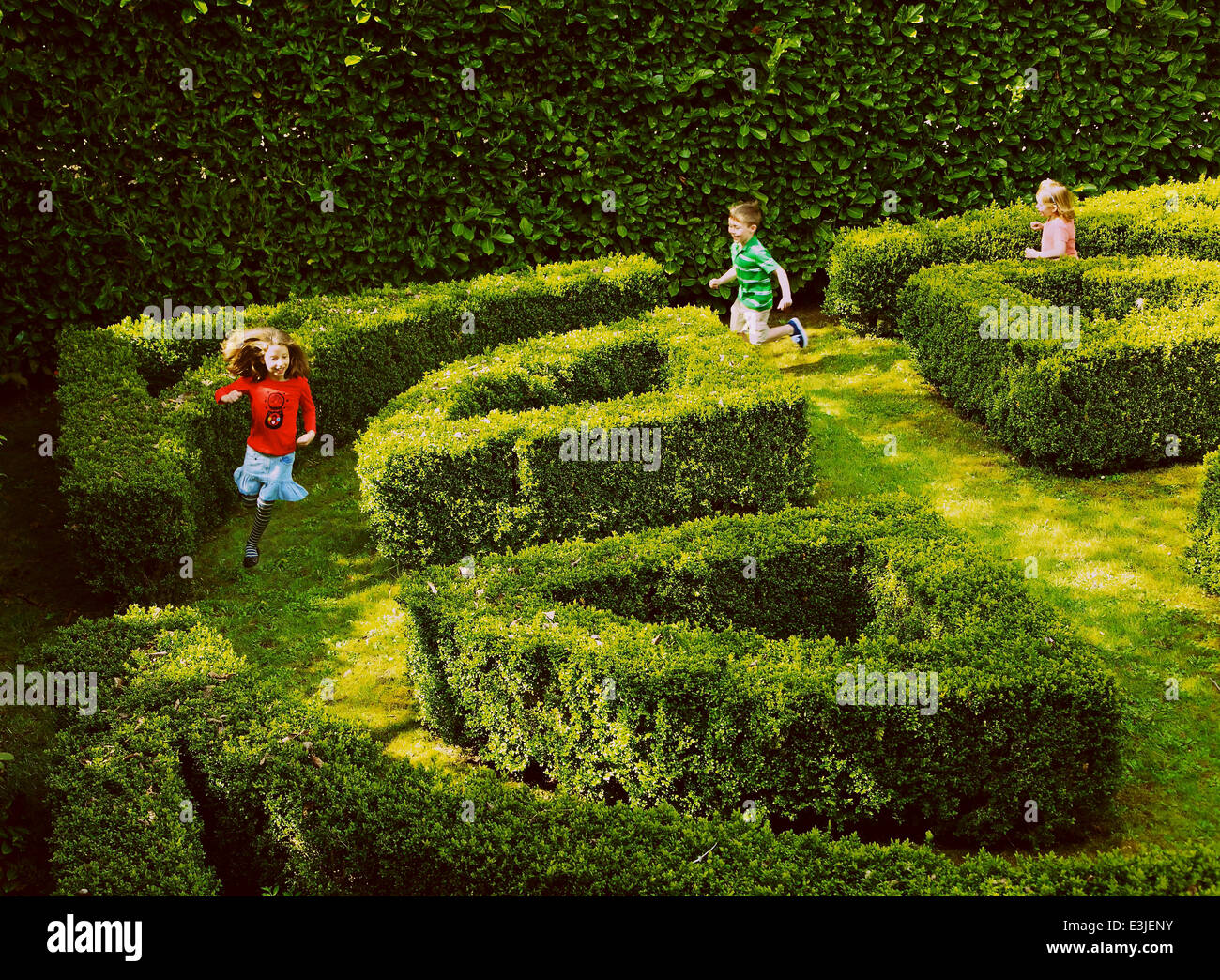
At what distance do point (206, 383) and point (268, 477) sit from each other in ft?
5.72

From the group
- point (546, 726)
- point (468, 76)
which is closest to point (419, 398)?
point (546, 726)

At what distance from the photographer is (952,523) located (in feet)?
29.1

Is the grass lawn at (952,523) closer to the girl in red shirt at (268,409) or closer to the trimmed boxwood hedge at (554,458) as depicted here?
the girl in red shirt at (268,409)

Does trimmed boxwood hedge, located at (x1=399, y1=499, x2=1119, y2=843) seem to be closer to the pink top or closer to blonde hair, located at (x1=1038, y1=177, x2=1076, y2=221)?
the pink top

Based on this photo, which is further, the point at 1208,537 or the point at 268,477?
the point at 268,477

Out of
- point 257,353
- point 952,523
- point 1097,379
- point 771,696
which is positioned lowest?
point 771,696

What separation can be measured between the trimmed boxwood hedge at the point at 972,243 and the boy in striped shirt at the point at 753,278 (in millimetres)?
1544

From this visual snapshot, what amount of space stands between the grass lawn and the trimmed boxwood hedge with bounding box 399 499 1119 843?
19.7 inches

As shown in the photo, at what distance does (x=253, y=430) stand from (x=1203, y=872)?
26.1 feet

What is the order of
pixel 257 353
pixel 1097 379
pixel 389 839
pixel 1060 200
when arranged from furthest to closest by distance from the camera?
pixel 1060 200 → pixel 1097 379 → pixel 257 353 → pixel 389 839

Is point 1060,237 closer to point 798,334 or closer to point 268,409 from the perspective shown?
point 798,334

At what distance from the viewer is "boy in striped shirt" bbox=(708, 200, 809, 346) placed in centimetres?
1298

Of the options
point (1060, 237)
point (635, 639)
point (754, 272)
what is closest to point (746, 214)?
point (754, 272)

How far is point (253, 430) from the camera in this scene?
980 cm
